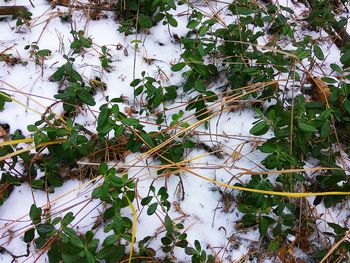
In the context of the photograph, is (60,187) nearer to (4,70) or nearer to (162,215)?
(162,215)

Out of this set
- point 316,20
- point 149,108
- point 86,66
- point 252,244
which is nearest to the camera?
point 252,244

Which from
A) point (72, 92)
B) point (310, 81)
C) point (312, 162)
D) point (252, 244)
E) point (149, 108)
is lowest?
point (252, 244)

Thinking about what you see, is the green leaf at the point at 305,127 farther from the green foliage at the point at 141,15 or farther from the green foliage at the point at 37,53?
the green foliage at the point at 37,53

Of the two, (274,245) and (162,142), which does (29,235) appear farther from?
(274,245)

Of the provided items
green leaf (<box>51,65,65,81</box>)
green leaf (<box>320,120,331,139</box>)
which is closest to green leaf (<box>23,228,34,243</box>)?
green leaf (<box>51,65,65,81</box>)

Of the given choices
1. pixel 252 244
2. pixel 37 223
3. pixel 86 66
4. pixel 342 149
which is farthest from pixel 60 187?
pixel 342 149

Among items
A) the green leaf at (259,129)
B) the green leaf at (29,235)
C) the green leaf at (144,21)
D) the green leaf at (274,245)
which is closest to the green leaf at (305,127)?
the green leaf at (259,129)

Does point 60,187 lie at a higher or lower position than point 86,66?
lower

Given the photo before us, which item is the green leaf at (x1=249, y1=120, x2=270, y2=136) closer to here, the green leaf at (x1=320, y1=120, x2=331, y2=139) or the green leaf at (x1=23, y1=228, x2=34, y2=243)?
the green leaf at (x1=320, y1=120, x2=331, y2=139)
